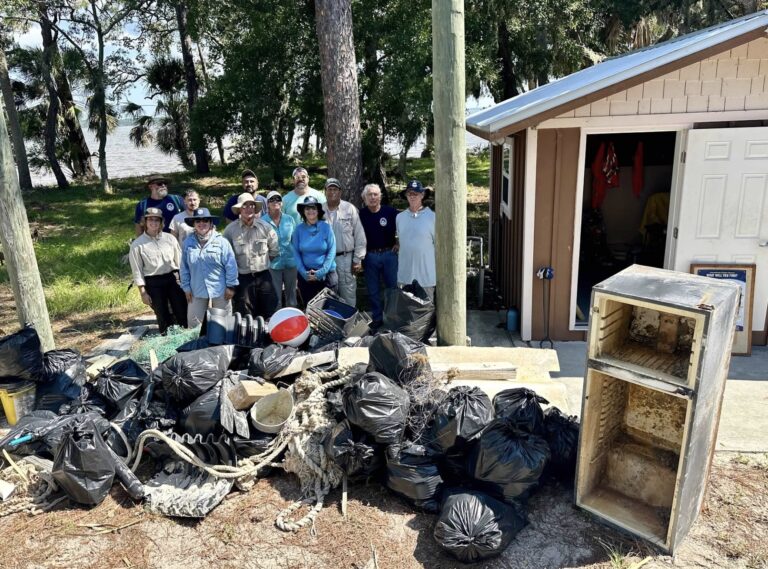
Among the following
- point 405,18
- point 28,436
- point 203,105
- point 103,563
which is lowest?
point 103,563

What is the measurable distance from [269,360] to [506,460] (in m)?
2.23

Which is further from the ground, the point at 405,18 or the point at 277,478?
the point at 405,18

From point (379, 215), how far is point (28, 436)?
4.05 meters

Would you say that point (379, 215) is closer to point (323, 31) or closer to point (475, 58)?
point (323, 31)

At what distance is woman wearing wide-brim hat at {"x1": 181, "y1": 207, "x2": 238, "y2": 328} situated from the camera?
606cm

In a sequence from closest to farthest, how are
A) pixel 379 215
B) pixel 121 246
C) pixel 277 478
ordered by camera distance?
pixel 277 478 → pixel 379 215 → pixel 121 246

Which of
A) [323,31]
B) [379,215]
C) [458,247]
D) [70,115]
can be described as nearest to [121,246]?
[323,31]

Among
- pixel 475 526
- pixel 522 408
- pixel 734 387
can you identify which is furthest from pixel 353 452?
pixel 734 387

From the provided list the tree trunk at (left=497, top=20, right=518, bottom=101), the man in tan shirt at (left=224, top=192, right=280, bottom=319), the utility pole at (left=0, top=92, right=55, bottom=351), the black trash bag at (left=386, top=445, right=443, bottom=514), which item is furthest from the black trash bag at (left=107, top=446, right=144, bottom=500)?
the tree trunk at (left=497, top=20, right=518, bottom=101)

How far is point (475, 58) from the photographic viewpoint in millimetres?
11320

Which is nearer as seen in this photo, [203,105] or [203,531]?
[203,531]

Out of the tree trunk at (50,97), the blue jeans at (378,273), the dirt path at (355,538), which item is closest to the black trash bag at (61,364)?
the dirt path at (355,538)

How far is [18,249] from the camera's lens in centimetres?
604

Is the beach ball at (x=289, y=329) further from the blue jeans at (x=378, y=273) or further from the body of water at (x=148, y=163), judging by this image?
the body of water at (x=148, y=163)
